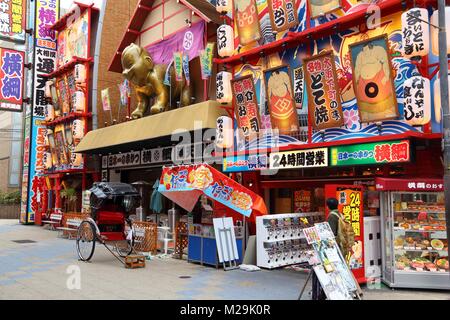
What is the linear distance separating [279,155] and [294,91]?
1935mm

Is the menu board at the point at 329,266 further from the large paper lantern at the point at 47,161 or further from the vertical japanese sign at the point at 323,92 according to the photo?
the large paper lantern at the point at 47,161

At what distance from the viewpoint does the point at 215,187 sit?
38.0 feet

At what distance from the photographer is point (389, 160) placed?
33.4ft

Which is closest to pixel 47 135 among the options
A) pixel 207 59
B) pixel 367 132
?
pixel 207 59

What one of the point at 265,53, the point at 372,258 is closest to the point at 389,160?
the point at 372,258

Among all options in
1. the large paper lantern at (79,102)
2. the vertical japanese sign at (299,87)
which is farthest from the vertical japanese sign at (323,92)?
the large paper lantern at (79,102)

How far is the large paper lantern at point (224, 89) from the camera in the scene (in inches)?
567

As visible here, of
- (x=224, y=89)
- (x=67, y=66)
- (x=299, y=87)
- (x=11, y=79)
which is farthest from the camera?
(x=67, y=66)

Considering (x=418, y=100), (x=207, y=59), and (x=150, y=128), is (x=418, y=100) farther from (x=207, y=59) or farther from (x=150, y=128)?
(x=150, y=128)

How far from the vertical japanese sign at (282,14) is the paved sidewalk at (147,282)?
706 cm

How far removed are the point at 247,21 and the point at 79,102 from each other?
13.9 m

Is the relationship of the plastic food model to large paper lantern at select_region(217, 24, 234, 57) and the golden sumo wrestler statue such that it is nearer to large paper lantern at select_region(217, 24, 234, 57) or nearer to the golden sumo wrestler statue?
large paper lantern at select_region(217, 24, 234, 57)
